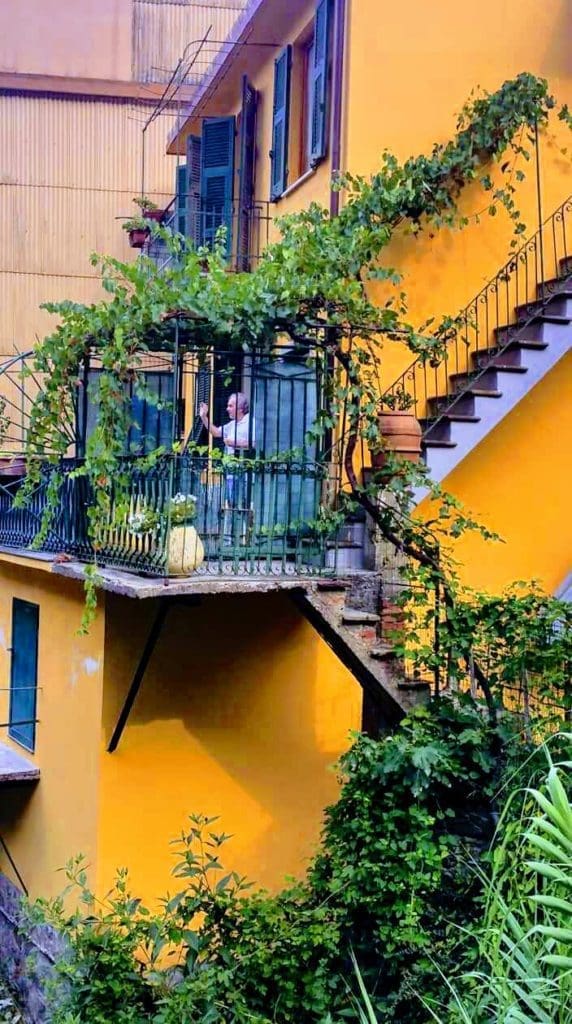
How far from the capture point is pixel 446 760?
20.7ft

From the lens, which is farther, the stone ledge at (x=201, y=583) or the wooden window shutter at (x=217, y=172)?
the wooden window shutter at (x=217, y=172)

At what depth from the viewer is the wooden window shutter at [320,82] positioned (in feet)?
30.2

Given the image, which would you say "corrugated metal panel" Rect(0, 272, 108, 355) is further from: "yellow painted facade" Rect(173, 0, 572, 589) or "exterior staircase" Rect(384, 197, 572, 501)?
"exterior staircase" Rect(384, 197, 572, 501)

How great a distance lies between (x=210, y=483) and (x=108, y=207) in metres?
13.4

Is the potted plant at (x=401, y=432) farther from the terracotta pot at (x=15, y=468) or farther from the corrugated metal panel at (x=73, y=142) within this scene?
the corrugated metal panel at (x=73, y=142)

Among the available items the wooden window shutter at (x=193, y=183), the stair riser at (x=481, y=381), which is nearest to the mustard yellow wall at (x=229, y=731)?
the stair riser at (x=481, y=381)

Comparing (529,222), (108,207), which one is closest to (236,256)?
(529,222)

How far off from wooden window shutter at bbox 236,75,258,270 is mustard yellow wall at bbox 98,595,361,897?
493 centimetres

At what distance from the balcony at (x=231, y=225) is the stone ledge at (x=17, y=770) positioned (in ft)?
17.6

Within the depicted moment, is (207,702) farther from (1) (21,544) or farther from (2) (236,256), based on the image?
(2) (236,256)

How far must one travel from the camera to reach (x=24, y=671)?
1033 cm

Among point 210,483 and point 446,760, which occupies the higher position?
point 210,483

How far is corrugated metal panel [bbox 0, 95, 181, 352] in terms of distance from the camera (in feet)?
61.8

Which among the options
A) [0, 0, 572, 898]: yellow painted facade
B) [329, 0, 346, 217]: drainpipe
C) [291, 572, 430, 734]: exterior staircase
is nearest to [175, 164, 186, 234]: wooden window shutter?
[0, 0, 572, 898]: yellow painted facade
